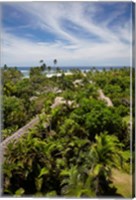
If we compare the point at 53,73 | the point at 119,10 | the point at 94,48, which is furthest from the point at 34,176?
the point at 119,10

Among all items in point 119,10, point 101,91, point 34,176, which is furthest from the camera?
point 101,91

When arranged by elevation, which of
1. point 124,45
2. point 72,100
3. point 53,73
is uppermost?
point 124,45

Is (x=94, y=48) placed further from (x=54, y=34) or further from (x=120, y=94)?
(x=120, y=94)

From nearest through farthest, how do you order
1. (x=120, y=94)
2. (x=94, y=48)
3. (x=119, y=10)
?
(x=119, y=10) < (x=94, y=48) < (x=120, y=94)

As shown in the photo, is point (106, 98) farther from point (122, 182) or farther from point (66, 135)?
point (122, 182)

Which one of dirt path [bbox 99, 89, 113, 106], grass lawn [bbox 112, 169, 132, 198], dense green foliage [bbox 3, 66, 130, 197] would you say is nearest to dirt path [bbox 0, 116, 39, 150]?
dense green foliage [bbox 3, 66, 130, 197]

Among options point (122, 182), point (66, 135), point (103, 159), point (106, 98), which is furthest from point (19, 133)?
point (106, 98)

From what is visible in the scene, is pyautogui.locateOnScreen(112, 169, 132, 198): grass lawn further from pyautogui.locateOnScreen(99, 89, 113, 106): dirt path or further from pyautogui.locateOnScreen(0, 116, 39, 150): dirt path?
pyautogui.locateOnScreen(99, 89, 113, 106): dirt path

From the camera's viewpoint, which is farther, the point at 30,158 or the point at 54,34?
the point at 30,158
